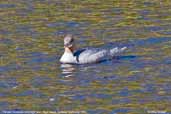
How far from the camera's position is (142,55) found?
26.5 m

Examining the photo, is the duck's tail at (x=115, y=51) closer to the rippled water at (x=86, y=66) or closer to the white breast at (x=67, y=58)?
the rippled water at (x=86, y=66)

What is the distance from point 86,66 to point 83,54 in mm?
543

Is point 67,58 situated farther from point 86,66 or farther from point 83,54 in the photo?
point 86,66

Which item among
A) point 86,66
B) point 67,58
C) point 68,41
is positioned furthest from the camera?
point 68,41

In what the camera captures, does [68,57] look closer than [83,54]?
No

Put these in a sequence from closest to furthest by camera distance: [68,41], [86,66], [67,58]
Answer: [86,66] → [67,58] → [68,41]

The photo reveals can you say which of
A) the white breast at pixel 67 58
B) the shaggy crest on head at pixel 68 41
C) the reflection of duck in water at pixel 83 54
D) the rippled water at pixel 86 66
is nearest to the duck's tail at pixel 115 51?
the reflection of duck in water at pixel 83 54

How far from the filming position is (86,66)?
2652cm

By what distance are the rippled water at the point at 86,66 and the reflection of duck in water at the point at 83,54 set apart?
223mm

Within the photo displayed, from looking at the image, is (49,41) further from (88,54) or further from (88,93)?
(88,93)

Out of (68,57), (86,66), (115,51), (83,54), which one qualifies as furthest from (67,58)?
(115,51)

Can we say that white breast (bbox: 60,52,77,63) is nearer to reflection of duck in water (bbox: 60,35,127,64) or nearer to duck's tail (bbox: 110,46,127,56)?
reflection of duck in water (bbox: 60,35,127,64)

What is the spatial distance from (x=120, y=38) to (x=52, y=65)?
9.09 feet

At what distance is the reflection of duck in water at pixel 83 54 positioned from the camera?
87.8ft
